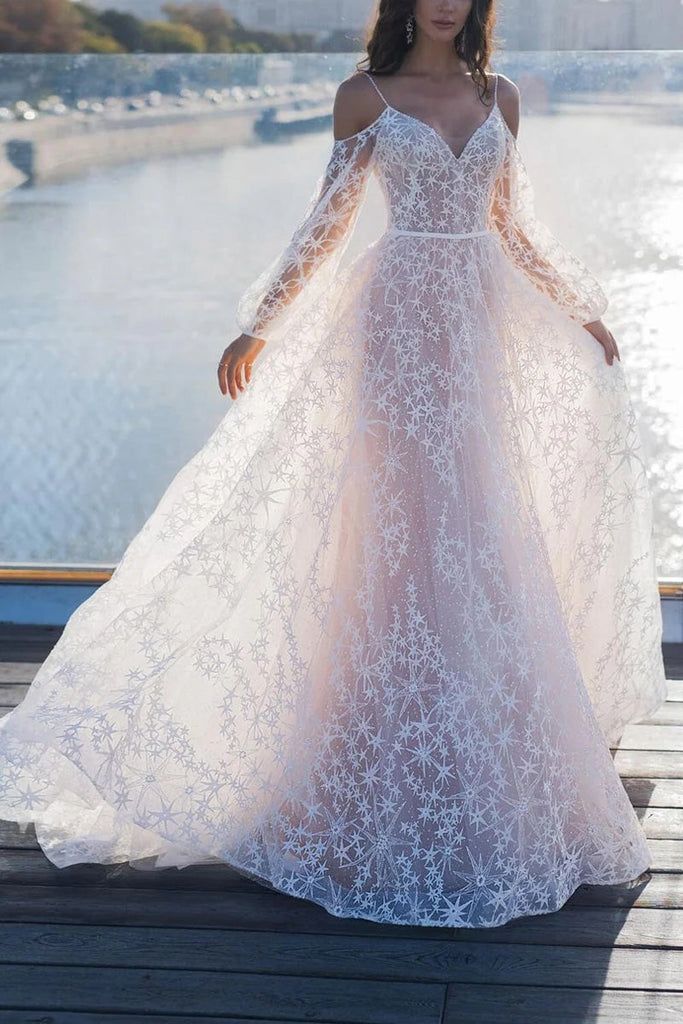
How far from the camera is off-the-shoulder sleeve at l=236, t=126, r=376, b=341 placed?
217 centimetres

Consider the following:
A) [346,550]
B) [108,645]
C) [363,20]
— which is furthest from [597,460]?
[363,20]

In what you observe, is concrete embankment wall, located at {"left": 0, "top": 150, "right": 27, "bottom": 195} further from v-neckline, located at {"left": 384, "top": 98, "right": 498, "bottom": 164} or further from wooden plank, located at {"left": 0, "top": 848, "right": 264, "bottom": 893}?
wooden plank, located at {"left": 0, "top": 848, "right": 264, "bottom": 893}

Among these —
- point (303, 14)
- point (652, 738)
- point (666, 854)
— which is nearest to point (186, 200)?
point (303, 14)

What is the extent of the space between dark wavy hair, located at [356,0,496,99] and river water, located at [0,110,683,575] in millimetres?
1021

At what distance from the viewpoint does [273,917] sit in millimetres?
2049

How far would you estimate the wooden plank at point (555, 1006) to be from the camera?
1803mm

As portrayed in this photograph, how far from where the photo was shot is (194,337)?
3.36 meters

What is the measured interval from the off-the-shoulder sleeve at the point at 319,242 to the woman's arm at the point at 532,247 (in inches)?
10.4

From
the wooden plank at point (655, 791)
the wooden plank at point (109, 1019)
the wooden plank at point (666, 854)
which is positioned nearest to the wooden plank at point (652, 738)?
the wooden plank at point (655, 791)

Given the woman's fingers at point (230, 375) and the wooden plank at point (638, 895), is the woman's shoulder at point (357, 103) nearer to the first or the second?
the woman's fingers at point (230, 375)

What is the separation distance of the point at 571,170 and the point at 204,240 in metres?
0.96

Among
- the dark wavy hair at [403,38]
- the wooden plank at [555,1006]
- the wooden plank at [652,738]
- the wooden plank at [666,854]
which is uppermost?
the dark wavy hair at [403,38]

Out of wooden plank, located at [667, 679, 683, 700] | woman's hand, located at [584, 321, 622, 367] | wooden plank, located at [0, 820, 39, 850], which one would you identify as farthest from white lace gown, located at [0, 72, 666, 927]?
wooden plank, located at [667, 679, 683, 700]

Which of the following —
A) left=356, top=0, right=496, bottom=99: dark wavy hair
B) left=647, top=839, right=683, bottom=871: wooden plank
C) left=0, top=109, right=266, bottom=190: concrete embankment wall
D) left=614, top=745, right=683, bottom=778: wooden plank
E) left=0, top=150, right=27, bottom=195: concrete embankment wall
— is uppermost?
left=356, top=0, right=496, bottom=99: dark wavy hair
